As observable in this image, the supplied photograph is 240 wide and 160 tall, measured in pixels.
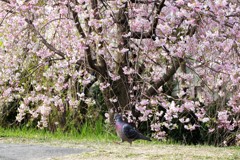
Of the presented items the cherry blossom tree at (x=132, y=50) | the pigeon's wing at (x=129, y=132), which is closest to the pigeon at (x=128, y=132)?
the pigeon's wing at (x=129, y=132)

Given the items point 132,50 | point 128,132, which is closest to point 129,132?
point 128,132

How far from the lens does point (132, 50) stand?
774 centimetres

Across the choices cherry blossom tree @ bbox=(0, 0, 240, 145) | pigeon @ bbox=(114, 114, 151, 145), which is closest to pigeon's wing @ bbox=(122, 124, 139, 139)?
pigeon @ bbox=(114, 114, 151, 145)

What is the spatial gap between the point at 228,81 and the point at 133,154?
11.5ft

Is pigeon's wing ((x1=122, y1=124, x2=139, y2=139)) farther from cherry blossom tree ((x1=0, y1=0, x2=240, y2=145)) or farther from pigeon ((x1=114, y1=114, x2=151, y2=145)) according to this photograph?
cherry blossom tree ((x1=0, y1=0, x2=240, y2=145))

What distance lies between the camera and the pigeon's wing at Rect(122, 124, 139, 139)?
226 inches

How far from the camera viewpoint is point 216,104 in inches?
349

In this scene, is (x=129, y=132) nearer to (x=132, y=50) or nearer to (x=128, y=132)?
(x=128, y=132)

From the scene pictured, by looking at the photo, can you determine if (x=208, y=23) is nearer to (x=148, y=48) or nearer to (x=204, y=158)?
(x=148, y=48)

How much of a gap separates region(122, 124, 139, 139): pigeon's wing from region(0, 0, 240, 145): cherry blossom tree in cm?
72

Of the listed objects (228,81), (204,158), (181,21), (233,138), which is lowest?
(204,158)

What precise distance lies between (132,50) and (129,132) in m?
2.20

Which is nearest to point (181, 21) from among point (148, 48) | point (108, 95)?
point (148, 48)

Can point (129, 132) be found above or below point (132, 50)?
below
